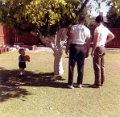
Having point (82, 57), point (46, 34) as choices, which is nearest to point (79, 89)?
point (82, 57)

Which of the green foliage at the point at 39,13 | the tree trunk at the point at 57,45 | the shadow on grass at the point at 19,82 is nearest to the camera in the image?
the green foliage at the point at 39,13

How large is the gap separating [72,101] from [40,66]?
19.1 ft

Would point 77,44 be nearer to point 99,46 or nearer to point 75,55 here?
point 75,55

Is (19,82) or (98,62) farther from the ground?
(98,62)

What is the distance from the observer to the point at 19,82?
10.7 metres

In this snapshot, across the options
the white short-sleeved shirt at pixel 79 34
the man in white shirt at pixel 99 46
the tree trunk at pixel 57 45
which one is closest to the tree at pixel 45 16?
the tree trunk at pixel 57 45

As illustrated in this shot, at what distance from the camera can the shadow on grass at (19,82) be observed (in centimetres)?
918

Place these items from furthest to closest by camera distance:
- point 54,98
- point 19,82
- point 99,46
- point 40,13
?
point 19,82
point 99,46
point 40,13
point 54,98

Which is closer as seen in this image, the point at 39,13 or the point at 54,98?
the point at 54,98

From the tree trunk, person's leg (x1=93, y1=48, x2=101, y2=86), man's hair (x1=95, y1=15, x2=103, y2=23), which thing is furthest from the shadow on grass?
man's hair (x1=95, y1=15, x2=103, y2=23)

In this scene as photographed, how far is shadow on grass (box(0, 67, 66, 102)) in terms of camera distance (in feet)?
30.1

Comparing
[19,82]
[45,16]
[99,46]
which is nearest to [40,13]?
[45,16]

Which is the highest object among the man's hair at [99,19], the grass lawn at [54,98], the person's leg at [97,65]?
the man's hair at [99,19]

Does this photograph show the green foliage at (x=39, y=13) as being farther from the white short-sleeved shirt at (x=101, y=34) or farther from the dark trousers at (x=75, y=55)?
the white short-sleeved shirt at (x=101, y=34)
